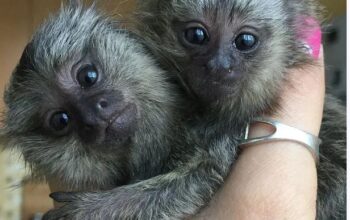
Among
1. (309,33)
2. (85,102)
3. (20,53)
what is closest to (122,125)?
(85,102)

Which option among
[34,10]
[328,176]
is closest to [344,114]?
[328,176]

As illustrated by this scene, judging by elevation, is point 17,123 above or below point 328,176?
above

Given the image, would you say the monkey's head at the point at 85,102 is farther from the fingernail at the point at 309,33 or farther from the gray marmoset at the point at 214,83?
the fingernail at the point at 309,33

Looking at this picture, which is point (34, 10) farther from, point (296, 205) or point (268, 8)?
point (296, 205)

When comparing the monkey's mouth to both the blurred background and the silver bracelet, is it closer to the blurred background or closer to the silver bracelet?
the silver bracelet

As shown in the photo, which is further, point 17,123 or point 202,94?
point 17,123

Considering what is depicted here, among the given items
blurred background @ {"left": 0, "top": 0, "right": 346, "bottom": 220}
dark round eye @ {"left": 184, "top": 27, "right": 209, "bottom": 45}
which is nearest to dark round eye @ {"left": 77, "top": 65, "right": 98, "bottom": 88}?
dark round eye @ {"left": 184, "top": 27, "right": 209, "bottom": 45}

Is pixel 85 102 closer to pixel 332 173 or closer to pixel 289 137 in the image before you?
pixel 289 137
